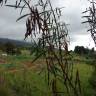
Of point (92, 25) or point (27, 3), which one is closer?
point (27, 3)

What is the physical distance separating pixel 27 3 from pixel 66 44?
517 mm

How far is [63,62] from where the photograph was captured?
378 cm

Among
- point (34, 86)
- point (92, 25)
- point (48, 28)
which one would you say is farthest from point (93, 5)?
point (34, 86)

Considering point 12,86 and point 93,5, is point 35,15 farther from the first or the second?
point 12,86

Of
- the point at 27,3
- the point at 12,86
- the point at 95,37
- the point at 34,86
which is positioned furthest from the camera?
the point at 34,86

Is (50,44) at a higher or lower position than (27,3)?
lower

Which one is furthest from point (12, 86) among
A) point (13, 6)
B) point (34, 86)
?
point (13, 6)

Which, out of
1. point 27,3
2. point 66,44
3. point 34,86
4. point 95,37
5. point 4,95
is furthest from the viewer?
point 34,86

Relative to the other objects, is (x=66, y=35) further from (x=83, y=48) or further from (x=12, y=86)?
(x=12, y=86)

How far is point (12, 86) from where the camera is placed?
17875 mm

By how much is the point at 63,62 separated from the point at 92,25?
0.63 metres

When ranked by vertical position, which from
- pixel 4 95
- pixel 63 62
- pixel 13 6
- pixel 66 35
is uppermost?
pixel 13 6

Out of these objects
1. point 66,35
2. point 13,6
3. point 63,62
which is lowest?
point 63,62

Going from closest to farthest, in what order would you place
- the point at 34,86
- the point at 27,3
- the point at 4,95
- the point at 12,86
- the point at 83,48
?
1. the point at 27,3
2. the point at 83,48
3. the point at 4,95
4. the point at 12,86
5. the point at 34,86
